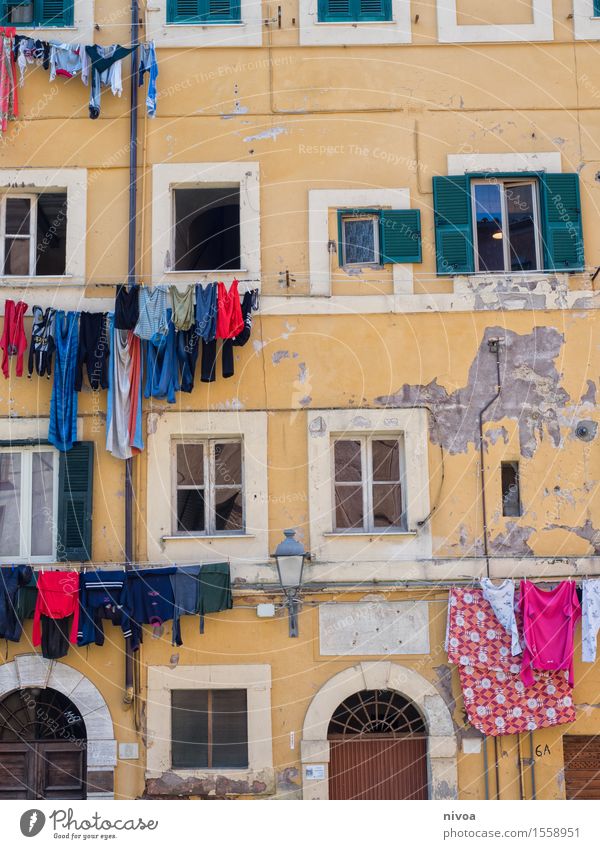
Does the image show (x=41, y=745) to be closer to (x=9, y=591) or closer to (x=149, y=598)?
(x=9, y=591)

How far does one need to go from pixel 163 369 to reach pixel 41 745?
5.08 m

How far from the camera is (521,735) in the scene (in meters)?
14.5

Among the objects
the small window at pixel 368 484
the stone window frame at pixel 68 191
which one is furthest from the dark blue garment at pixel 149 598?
the stone window frame at pixel 68 191

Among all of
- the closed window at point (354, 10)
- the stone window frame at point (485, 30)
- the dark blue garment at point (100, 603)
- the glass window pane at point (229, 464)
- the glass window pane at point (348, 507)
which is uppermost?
the closed window at point (354, 10)

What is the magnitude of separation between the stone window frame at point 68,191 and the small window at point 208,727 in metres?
5.74

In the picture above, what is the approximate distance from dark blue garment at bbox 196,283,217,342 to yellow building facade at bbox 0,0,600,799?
59 cm

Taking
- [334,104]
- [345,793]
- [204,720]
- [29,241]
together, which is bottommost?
[345,793]

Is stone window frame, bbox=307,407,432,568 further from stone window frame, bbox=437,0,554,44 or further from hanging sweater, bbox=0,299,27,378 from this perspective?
stone window frame, bbox=437,0,554,44

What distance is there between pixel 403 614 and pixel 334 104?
22.7 ft

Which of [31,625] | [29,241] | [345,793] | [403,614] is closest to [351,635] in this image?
[403,614]

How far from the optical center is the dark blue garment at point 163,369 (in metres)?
15.0

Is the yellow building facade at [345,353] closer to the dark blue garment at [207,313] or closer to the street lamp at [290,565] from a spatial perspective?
the street lamp at [290,565]

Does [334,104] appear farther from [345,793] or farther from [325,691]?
[345,793]

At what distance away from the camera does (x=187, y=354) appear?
1502cm
